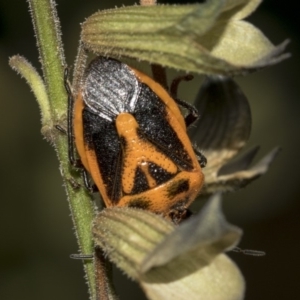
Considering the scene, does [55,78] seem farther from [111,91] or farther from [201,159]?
[201,159]

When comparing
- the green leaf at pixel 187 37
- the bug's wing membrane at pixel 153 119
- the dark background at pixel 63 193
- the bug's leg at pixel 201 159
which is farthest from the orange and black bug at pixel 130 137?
the dark background at pixel 63 193

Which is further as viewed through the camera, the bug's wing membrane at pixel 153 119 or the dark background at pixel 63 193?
the dark background at pixel 63 193

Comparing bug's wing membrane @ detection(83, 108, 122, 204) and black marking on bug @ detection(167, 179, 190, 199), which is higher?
bug's wing membrane @ detection(83, 108, 122, 204)

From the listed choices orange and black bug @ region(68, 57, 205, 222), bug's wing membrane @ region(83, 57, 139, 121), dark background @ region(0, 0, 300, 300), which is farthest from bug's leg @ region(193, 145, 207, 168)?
dark background @ region(0, 0, 300, 300)

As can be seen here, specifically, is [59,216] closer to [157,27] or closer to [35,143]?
[35,143]

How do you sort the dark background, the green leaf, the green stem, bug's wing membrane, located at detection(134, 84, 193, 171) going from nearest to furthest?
1. the green leaf
2. bug's wing membrane, located at detection(134, 84, 193, 171)
3. the green stem
4. the dark background

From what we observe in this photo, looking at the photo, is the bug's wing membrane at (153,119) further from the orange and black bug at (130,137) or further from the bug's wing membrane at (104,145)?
the bug's wing membrane at (104,145)

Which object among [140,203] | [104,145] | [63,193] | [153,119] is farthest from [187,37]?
[63,193]

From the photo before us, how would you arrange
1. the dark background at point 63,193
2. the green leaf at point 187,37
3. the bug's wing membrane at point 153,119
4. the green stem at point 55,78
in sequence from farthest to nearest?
the dark background at point 63,193
the green stem at point 55,78
the bug's wing membrane at point 153,119
the green leaf at point 187,37

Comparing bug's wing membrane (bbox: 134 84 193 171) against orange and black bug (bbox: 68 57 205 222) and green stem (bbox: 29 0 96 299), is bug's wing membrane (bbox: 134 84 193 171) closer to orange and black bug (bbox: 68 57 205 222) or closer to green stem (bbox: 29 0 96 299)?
orange and black bug (bbox: 68 57 205 222)
